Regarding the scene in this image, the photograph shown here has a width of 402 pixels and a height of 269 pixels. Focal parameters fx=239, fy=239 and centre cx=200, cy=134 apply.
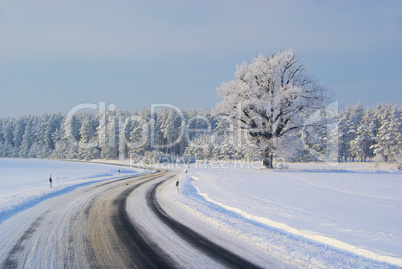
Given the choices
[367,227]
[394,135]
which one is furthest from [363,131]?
[367,227]

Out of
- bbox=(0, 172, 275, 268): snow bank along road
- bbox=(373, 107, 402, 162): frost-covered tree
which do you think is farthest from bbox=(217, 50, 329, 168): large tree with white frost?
bbox=(373, 107, 402, 162): frost-covered tree

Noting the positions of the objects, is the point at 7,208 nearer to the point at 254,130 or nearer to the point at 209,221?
the point at 209,221

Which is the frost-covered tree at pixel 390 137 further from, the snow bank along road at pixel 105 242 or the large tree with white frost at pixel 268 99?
the snow bank along road at pixel 105 242

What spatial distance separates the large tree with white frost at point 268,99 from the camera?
81.7 ft

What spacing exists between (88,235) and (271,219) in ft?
18.9

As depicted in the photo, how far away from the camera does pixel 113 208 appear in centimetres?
1057

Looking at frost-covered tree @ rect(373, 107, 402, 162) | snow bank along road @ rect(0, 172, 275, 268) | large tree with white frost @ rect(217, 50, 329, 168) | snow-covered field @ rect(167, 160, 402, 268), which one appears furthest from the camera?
frost-covered tree @ rect(373, 107, 402, 162)

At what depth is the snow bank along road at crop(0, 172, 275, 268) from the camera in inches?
199

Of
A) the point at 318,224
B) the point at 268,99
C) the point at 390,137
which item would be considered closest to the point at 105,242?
the point at 318,224

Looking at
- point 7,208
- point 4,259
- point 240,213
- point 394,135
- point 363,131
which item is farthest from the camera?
point 363,131

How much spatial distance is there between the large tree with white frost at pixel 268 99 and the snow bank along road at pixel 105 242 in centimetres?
1828

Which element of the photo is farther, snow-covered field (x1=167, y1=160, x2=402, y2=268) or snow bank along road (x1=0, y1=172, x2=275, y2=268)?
snow-covered field (x1=167, y1=160, x2=402, y2=268)

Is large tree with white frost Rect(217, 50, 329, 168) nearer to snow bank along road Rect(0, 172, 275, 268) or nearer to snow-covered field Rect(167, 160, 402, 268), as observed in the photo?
snow-covered field Rect(167, 160, 402, 268)

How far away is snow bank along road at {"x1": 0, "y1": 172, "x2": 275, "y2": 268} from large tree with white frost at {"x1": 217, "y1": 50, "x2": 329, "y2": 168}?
60.0 ft
